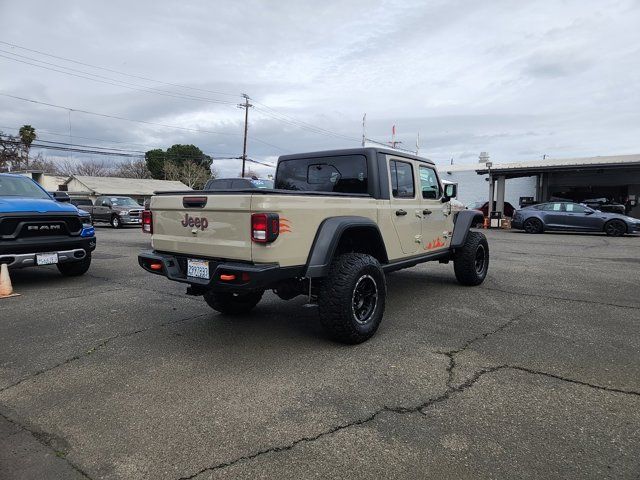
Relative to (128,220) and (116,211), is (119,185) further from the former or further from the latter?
(128,220)

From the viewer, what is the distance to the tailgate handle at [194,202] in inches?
155

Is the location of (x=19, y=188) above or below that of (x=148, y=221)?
above

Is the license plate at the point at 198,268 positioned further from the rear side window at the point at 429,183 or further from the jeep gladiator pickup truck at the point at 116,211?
the jeep gladiator pickup truck at the point at 116,211

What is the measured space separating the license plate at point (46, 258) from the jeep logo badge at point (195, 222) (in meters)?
3.81

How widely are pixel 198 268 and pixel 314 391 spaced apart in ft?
5.08

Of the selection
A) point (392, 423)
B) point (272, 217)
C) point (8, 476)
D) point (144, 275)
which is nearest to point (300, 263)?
point (272, 217)

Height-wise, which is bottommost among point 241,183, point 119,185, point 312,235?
point 312,235

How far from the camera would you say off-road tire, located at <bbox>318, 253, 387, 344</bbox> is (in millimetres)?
3939

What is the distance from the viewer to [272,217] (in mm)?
3482

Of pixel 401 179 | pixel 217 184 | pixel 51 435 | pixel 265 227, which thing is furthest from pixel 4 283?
pixel 401 179

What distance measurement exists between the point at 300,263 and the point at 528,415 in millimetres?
2029

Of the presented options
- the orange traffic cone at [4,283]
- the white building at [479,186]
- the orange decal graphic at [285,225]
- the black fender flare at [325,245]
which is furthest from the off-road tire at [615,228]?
the orange traffic cone at [4,283]

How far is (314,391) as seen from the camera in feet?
10.7

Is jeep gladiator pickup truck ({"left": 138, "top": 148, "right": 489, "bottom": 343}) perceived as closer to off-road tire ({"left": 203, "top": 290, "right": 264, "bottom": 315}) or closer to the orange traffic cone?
off-road tire ({"left": 203, "top": 290, "right": 264, "bottom": 315})
